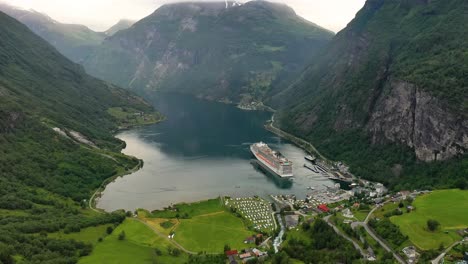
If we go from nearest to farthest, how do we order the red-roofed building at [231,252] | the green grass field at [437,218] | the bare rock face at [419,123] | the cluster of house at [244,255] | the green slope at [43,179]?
the green slope at [43,179], the cluster of house at [244,255], the green grass field at [437,218], the red-roofed building at [231,252], the bare rock face at [419,123]

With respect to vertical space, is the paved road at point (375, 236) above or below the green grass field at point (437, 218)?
below

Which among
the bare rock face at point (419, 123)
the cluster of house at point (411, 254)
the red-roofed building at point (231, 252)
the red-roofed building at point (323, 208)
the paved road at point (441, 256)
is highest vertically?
the bare rock face at point (419, 123)

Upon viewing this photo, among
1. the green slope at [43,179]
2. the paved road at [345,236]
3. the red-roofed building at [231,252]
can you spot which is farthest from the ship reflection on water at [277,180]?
the red-roofed building at [231,252]

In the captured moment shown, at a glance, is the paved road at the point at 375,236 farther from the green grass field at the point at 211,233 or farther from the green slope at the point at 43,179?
the green slope at the point at 43,179

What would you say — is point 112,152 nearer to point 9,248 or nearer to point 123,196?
point 123,196

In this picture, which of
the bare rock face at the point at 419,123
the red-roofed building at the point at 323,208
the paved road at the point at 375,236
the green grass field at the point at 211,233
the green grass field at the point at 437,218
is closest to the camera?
the paved road at the point at 375,236

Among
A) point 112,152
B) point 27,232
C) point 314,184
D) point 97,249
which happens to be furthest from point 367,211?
point 112,152

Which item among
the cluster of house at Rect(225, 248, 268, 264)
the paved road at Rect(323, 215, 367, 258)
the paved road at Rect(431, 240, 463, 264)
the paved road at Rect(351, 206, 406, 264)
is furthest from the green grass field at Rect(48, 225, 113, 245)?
the paved road at Rect(431, 240, 463, 264)

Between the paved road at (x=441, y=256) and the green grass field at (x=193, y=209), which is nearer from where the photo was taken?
the paved road at (x=441, y=256)
